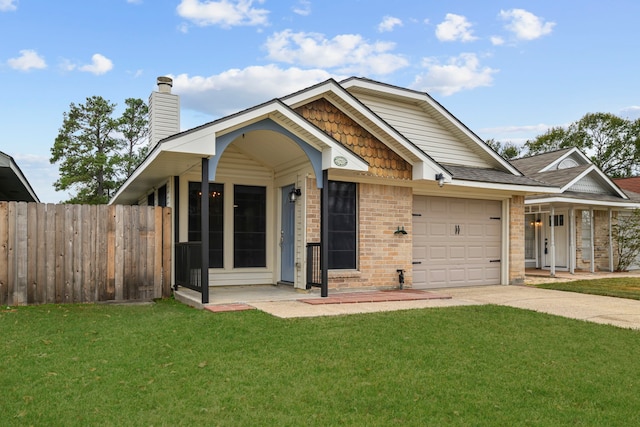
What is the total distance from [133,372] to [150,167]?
5.15 metres

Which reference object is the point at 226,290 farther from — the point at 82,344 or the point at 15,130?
the point at 15,130

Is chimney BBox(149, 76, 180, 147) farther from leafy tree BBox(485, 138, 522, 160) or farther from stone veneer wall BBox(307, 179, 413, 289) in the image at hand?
leafy tree BBox(485, 138, 522, 160)

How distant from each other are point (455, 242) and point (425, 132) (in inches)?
108

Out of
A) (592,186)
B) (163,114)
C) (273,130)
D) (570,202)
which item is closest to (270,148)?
(273,130)

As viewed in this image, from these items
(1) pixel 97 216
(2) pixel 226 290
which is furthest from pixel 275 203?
(1) pixel 97 216

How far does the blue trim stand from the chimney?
354 centimetres

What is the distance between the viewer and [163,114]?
36.9 ft

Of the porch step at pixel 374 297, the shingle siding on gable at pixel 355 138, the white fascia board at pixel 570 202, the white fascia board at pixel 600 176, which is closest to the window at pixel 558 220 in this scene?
the white fascia board at pixel 570 202

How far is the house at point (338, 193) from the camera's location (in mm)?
8547

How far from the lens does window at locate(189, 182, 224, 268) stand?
9.89 metres

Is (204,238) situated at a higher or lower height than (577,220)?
lower

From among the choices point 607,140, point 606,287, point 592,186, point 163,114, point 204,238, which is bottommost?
point 606,287

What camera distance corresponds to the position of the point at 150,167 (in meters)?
8.78

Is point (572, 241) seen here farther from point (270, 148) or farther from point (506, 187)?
point (270, 148)
